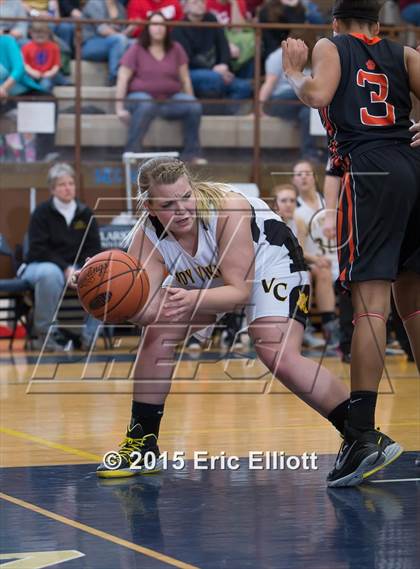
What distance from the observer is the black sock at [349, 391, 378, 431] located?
4523 mm

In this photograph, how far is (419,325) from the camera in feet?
15.9

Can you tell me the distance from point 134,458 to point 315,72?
167 centimetres

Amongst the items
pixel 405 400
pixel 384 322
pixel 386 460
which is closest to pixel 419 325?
pixel 384 322

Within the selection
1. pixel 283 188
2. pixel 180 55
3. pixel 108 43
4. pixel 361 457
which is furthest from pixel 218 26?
pixel 361 457

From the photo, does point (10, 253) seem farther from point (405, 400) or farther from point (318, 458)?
point (318, 458)

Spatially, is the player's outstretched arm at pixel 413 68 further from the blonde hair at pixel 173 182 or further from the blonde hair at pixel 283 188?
the blonde hair at pixel 283 188

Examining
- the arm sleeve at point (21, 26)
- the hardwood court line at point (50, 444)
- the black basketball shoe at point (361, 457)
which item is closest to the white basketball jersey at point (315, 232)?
the arm sleeve at point (21, 26)

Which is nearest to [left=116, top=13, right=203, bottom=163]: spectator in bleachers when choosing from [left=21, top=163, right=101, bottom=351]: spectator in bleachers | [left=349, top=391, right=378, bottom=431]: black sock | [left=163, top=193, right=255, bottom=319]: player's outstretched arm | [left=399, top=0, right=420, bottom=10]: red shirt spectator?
[left=21, top=163, right=101, bottom=351]: spectator in bleachers

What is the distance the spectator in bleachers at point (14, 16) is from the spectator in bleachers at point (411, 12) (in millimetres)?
4676

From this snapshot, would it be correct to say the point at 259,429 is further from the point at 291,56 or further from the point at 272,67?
the point at 272,67

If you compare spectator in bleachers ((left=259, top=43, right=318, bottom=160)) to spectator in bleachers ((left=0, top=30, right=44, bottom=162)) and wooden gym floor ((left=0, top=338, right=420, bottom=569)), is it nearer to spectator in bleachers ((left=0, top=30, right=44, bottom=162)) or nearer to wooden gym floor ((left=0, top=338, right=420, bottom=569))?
spectator in bleachers ((left=0, top=30, right=44, bottom=162))

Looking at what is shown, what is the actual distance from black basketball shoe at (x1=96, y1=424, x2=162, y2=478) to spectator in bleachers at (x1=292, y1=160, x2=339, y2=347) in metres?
6.09

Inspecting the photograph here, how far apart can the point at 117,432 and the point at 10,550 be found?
8.11ft

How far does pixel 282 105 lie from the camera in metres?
12.4
